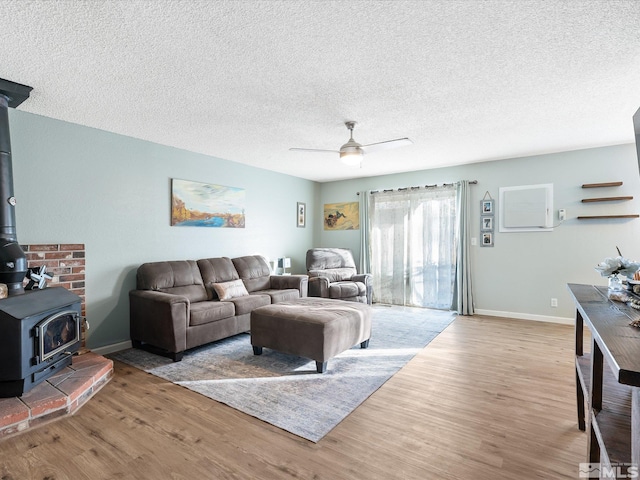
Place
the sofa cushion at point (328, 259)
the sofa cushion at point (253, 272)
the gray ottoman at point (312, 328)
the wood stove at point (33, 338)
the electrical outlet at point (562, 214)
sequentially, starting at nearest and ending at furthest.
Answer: the wood stove at point (33, 338) < the gray ottoman at point (312, 328) < the electrical outlet at point (562, 214) < the sofa cushion at point (253, 272) < the sofa cushion at point (328, 259)

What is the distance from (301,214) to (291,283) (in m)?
2.04

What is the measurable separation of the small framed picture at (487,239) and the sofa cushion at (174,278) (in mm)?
4324

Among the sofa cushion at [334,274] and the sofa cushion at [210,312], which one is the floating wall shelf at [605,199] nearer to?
the sofa cushion at [334,274]

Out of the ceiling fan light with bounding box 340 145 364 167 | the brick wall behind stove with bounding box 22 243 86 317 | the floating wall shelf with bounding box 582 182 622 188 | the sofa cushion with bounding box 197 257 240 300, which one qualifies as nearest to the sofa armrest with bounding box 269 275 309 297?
the sofa cushion with bounding box 197 257 240 300

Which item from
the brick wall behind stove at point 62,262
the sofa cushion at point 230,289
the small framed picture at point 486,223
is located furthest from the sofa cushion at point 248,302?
the small framed picture at point 486,223

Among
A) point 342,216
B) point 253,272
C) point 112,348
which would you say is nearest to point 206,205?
point 253,272

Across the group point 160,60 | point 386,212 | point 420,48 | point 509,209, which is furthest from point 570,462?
point 386,212

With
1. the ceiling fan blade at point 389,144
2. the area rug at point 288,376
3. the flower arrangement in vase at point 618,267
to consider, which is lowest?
the area rug at point 288,376

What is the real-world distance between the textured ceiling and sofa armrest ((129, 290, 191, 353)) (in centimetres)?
184

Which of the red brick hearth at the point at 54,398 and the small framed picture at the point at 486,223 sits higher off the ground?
the small framed picture at the point at 486,223

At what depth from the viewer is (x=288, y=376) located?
2832 mm

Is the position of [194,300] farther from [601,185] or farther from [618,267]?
[601,185]

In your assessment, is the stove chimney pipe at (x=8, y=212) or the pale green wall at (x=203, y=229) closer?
the stove chimney pipe at (x=8, y=212)

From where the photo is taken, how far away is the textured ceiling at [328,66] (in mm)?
1704
